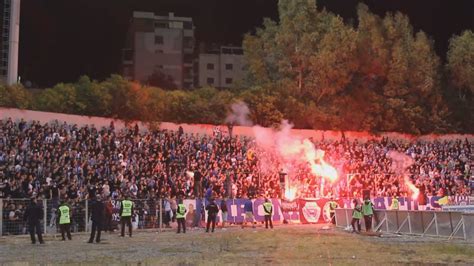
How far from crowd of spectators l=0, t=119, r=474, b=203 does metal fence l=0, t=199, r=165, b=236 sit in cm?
70

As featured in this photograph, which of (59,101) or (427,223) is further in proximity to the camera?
(59,101)

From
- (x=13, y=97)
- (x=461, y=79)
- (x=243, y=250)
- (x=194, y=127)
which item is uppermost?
(x=461, y=79)

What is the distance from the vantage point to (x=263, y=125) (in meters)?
46.9

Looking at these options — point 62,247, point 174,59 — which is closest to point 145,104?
point 62,247

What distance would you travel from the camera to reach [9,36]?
4606cm

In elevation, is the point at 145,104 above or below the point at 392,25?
below

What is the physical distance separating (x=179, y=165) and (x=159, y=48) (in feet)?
178

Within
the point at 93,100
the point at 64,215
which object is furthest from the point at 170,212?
the point at 93,100

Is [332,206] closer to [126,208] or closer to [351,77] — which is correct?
[126,208]

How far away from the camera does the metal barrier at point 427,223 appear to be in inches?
862

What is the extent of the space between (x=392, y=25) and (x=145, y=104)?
25827 millimetres

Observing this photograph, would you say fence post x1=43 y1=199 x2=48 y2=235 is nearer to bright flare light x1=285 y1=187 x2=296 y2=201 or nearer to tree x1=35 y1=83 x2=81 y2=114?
tree x1=35 y1=83 x2=81 y2=114

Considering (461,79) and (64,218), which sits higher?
(461,79)

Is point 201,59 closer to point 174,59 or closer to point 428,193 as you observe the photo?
point 174,59
